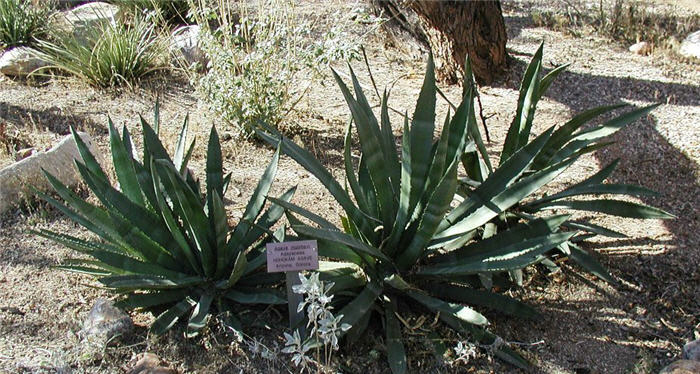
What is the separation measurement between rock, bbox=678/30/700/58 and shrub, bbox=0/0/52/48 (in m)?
5.40

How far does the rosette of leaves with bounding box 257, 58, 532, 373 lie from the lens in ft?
9.91

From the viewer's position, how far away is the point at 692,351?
3061 mm

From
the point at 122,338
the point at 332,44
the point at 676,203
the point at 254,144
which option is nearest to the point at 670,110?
Answer: the point at 676,203

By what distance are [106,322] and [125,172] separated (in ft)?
2.24

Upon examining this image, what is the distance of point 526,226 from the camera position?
309cm

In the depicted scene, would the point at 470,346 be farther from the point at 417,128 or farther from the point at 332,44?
the point at 332,44

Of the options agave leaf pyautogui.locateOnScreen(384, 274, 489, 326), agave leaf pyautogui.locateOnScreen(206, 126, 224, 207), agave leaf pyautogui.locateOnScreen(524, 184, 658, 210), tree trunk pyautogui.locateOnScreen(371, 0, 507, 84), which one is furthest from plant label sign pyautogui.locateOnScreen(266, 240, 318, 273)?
tree trunk pyautogui.locateOnScreen(371, 0, 507, 84)

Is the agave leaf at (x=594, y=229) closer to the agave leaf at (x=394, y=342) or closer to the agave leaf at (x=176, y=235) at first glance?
the agave leaf at (x=394, y=342)

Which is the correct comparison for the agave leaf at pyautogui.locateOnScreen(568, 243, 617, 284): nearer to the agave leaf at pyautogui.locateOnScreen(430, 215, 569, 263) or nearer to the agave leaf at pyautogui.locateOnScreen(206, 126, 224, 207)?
the agave leaf at pyautogui.locateOnScreen(430, 215, 569, 263)

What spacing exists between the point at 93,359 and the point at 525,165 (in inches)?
79.6

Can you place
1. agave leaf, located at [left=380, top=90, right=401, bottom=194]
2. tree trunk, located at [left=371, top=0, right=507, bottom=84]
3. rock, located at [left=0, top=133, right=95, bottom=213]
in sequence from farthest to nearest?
tree trunk, located at [left=371, top=0, right=507, bottom=84] → rock, located at [left=0, top=133, right=95, bottom=213] → agave leaf, located at [left=380, top=90, right=401, bottom=194]

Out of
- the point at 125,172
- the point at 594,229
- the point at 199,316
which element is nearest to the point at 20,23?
the point at 125,172

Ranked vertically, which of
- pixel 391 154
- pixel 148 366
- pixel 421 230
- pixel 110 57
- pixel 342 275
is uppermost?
pixel 110 57

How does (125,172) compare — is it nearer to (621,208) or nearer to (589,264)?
(589,264)
